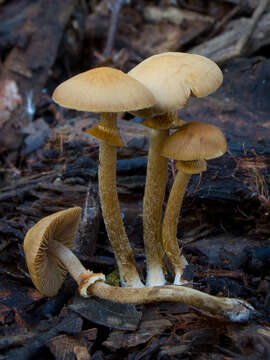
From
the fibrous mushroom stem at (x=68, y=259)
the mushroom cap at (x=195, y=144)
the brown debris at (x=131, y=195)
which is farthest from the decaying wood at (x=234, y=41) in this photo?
the fibrous mushroom stem at (x=68, y=259)

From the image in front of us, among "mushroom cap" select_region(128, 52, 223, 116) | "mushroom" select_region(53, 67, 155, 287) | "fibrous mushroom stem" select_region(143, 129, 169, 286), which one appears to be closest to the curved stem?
"fibrous mushroom stem" select_region(143, 129, 169, 286)

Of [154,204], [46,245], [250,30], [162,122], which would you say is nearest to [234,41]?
[250,30]

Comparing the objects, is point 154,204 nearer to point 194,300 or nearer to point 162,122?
point 162,122

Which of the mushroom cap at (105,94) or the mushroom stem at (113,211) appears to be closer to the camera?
the mushroom cap at (105,94)

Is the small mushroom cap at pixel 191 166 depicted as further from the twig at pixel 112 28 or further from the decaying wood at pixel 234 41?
the twig at pixel 112 28

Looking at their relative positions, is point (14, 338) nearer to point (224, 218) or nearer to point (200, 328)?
point (200, 328)

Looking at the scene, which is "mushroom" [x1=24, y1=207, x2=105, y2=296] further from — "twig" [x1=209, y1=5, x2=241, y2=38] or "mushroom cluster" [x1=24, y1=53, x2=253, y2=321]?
"twig" [x1=209, y1=5, x2=241, y2=38]
